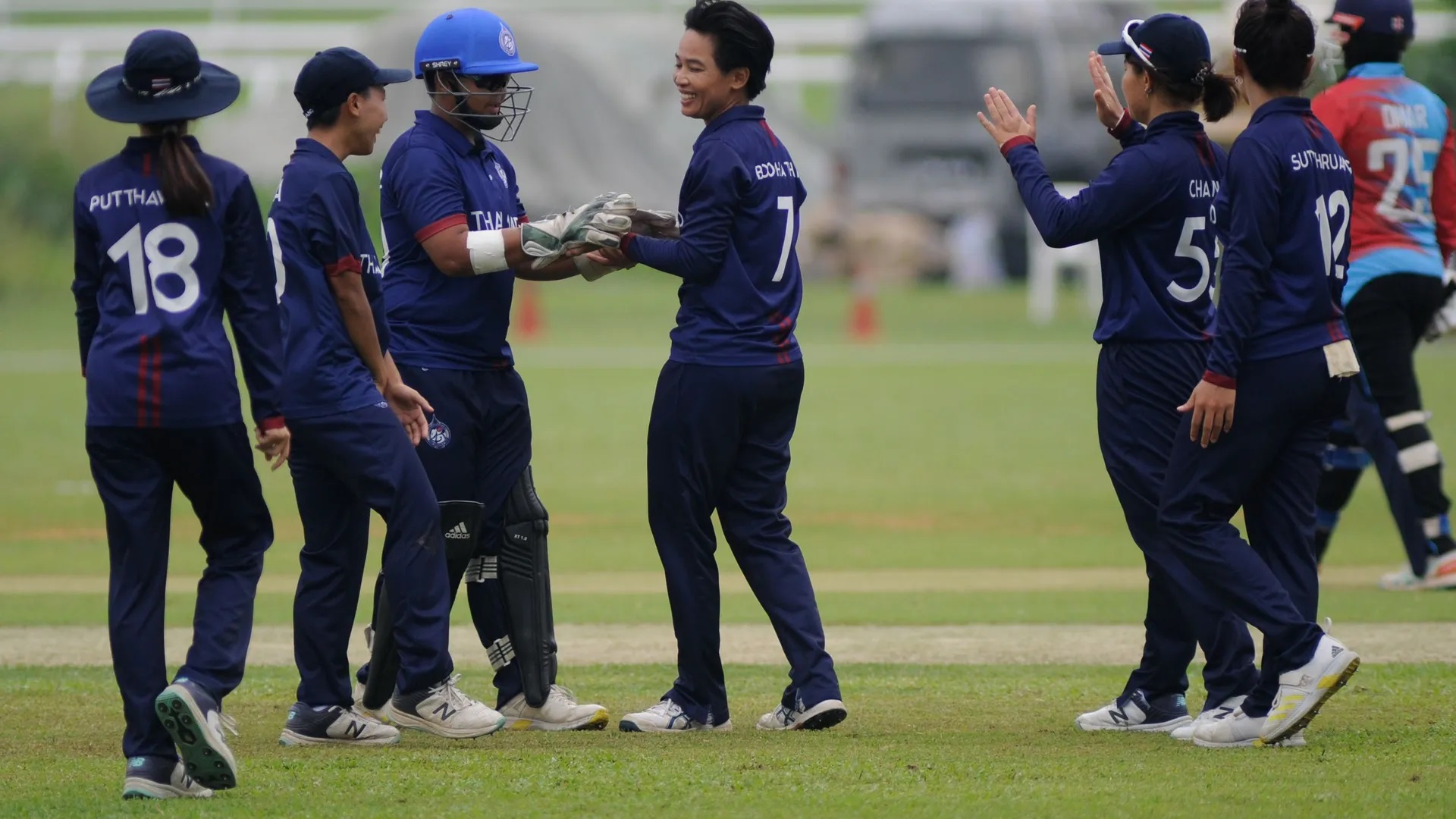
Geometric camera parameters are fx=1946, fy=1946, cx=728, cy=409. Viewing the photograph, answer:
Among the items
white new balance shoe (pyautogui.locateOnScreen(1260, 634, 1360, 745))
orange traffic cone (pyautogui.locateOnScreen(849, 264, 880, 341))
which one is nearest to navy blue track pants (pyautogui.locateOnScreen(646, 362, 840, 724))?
white new balance shoe (pyautogui.locateOnScreen(1260, 634, 1360, 745))

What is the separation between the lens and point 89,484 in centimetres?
1486

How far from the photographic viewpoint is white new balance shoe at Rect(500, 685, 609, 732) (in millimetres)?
7043

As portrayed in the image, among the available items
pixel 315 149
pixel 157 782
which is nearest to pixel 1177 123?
pixel 315 149

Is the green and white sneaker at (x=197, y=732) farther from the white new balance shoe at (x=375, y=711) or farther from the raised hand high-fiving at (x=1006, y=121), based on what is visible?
the raised hand high-fiving at (x=1006, y=121)

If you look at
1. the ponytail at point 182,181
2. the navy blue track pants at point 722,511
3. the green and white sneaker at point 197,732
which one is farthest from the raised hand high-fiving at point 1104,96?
the green and white sneaker at point 197,732

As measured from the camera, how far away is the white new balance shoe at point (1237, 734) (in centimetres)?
642

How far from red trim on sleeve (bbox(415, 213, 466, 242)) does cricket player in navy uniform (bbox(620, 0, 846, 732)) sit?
61 cm

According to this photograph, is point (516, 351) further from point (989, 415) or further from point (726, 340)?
point (726, 340)

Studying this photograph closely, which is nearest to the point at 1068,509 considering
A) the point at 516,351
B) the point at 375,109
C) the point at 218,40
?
the point at 375,109

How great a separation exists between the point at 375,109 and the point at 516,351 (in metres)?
19.2

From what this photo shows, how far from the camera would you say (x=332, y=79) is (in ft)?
21.8

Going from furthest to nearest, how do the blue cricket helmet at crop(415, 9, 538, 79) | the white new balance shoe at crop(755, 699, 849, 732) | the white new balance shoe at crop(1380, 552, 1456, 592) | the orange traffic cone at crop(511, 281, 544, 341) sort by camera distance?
the orange traffic cone at crop(511, 281, 544, 341)
the white new balance shoe at crop(1380, 552, 1456, 592)
the blue cricket helmet at crop(415, 9, 538, 79)
the white new balance shoe at crop(755, 699, 849, 732)

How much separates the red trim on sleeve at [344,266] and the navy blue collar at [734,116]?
4.46 ft

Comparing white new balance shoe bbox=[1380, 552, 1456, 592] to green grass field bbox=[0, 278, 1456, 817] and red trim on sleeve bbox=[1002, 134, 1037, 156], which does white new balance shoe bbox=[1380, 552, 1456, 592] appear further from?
red trim on sleeve bbox=[1002, 134, 1037, 156]
